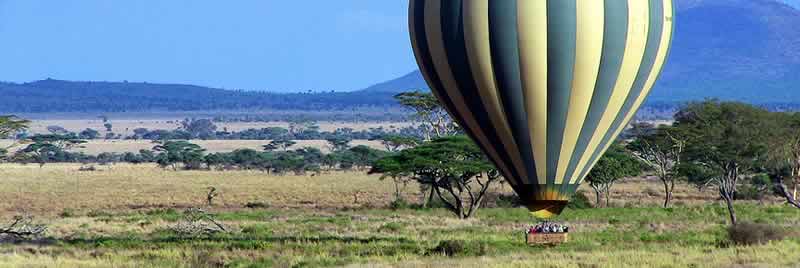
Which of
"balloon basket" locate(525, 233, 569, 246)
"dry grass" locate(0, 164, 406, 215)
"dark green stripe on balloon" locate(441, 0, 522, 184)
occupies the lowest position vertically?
"dry grass" locate(0, 164, 406, 215)

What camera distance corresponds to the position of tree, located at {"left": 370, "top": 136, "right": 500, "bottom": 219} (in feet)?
153

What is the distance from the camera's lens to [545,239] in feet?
105

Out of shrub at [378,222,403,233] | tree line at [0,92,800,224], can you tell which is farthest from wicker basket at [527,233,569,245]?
tree line at [0,92,800,224]

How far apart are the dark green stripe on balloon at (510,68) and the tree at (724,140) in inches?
583

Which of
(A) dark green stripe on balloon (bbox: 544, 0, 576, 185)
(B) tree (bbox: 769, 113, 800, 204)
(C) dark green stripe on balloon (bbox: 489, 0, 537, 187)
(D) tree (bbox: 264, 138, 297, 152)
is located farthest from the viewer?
(D) tree (bbox: 264, 138, 297, 152)

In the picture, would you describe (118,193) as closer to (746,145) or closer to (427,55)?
(746,145)

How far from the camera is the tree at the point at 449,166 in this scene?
153 ft

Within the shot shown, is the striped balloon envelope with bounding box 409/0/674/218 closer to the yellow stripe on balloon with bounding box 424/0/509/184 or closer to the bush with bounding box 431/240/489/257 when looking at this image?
the yellow stripe on balloon with bounding box 424/0/509/184

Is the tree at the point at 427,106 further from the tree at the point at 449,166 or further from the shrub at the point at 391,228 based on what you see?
the shrub at the point at 391,228

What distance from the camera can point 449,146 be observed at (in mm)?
48594

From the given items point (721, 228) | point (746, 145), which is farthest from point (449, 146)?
point (721, 228)

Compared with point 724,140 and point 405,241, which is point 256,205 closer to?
point 724,140

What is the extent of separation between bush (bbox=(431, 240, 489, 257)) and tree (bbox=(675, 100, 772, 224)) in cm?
1360

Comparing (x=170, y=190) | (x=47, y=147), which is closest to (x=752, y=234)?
(x=170, y=190)
